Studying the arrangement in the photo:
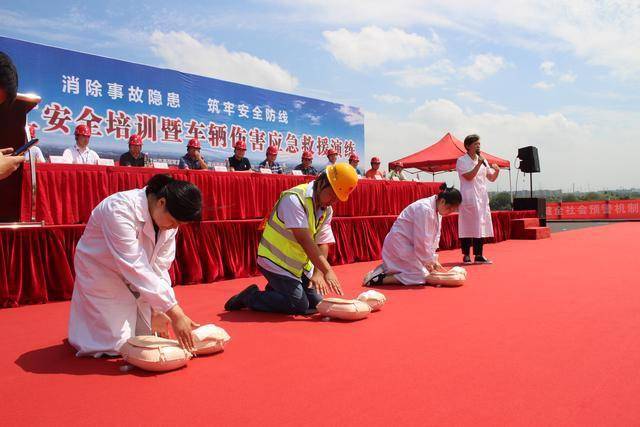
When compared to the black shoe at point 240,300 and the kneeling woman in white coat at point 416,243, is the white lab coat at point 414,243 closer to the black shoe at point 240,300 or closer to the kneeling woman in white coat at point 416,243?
the kneeling woman in white coat at point 416,243

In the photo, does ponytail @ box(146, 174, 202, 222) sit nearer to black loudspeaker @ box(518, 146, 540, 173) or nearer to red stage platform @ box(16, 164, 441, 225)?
red stage platform @ box(16, 164, 441, 225)

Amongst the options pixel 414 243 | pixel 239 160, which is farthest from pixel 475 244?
pixel 239 160

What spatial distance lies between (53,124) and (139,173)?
3.06 meters

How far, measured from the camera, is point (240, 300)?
3053 mm

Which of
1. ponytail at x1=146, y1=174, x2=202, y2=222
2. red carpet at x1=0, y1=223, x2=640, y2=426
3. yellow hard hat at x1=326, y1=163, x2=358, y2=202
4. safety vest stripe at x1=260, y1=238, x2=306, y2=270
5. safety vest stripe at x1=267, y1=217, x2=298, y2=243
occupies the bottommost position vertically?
red carpet at x1=0, y1=223, x2=640, y2=426

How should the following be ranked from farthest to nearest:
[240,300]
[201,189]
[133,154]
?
[133,154], [201,189], [240,300]

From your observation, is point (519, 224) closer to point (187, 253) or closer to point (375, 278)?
point (375, 278)

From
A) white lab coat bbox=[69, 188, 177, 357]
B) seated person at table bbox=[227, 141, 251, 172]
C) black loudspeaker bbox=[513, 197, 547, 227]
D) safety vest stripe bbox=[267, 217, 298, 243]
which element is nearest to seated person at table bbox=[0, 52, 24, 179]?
white lab coat bbox=[69, 188, 177, 357]

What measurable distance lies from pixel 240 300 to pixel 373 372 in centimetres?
140

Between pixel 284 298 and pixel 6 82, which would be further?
pixel 284 298

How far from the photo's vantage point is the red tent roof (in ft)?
39.9

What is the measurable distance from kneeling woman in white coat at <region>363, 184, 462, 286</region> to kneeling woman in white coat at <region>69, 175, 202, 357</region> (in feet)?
7.03

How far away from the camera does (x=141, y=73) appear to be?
7.06m

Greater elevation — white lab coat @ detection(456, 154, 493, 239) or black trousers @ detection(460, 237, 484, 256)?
white lab coat @ detection(456, 154, 493, 239)
